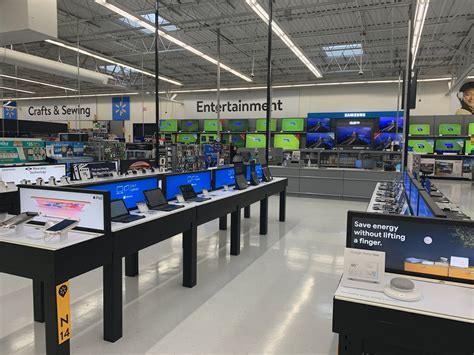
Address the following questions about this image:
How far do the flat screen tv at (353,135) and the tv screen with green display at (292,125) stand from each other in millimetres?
2130

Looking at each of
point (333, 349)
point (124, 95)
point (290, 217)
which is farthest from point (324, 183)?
point (124, 95)

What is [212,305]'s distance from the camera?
344 cm

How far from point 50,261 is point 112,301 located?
27.8 inches

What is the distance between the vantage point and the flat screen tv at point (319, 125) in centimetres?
1338

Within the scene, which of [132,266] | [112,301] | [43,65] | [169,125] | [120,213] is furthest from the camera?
[169,125]

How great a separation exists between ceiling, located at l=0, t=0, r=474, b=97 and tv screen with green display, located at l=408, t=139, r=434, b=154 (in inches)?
104

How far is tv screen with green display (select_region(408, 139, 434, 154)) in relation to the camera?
13469mm

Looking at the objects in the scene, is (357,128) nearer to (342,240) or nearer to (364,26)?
(364,26)

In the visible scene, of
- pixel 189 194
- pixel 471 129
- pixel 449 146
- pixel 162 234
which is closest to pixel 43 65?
pixel 189 194

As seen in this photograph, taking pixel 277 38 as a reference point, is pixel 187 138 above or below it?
below

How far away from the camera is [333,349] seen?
2711 mm

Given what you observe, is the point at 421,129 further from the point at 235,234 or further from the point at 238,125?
the point at 235,234

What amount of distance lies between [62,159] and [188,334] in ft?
24.0

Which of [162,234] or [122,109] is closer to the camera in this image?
[162,234]
